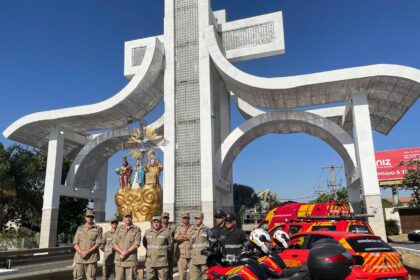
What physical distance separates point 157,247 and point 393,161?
1232 inches

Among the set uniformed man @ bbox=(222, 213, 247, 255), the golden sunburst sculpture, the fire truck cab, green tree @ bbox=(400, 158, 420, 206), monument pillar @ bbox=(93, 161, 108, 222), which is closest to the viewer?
uniformed man @ bbox=(222, 213, 247, 255)

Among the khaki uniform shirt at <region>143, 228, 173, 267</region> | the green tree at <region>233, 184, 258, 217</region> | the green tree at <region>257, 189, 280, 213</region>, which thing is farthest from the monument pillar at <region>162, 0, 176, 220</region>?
the green tree at <region>257, 189, 280, 213</region>

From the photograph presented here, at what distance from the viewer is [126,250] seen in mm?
6711

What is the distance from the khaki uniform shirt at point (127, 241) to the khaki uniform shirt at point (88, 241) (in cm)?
→ 35

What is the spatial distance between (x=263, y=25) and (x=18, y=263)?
704 inches

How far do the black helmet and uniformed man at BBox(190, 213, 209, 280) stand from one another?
514cm

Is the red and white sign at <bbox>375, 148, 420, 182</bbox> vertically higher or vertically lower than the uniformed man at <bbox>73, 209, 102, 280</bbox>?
higher

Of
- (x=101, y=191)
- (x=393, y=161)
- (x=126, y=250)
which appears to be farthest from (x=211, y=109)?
(x=393, y=161)

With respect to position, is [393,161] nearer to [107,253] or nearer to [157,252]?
[157,252]

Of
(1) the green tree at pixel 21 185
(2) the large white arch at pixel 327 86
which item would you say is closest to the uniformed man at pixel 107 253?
(2) the large white arch at pixel 327 86

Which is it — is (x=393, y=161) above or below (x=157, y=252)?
above

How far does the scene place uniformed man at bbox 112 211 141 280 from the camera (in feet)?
21.9

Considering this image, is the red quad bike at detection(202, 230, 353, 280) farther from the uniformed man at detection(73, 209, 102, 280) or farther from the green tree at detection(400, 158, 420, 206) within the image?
the green tree at detection(400, 158, 420, 206)

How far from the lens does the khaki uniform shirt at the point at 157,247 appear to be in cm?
688
